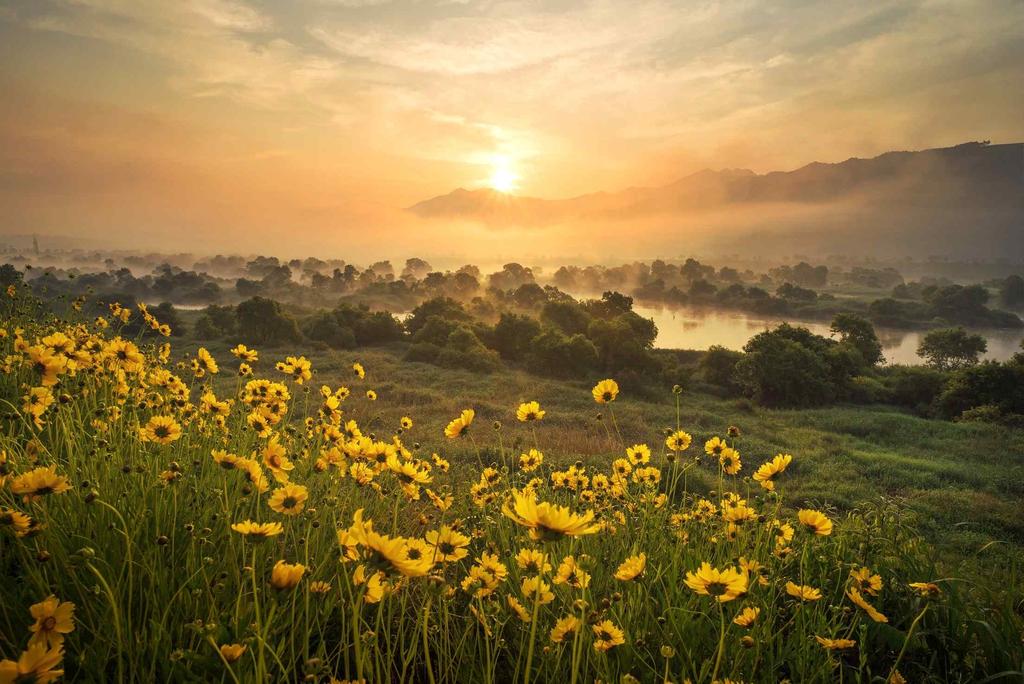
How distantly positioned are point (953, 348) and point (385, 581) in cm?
5783

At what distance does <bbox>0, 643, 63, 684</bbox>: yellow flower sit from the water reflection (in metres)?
54.1

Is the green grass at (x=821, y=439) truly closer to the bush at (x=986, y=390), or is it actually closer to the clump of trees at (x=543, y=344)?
the clump of trees at (x=543, y=344)

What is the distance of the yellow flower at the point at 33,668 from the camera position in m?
1.25

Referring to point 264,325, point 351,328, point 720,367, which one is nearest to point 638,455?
point 720,367

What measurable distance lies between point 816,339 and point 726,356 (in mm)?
6455

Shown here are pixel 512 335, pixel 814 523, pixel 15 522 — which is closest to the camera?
pixel 15 522

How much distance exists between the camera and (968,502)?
15258 mm

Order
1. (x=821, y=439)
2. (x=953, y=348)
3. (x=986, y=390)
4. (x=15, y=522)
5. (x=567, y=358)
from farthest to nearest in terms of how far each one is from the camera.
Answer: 1. (x=953, y=348)
2. (x=567, y=358)
3. (x=986, y=390)
4. (x=821, y=439)
5. (x=15, y=522)

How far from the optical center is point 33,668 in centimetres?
130

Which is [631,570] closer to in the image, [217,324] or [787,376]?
[787,376]

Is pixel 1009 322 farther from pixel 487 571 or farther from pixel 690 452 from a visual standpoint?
pixel 487 571

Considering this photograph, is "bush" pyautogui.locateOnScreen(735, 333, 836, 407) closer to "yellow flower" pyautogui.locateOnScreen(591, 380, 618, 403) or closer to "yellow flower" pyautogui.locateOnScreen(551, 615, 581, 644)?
"yellow flower" pyautogui.locateOnScreen(591, 380, 618, 403)

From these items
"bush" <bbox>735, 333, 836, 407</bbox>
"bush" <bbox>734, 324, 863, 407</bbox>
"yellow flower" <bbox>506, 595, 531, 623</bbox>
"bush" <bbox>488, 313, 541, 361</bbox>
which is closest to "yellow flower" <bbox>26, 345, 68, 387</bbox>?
"yellow flower" <bbox>506, 595, 531, 623</bbox>

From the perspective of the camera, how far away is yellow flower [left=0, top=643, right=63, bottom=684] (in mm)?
1248
